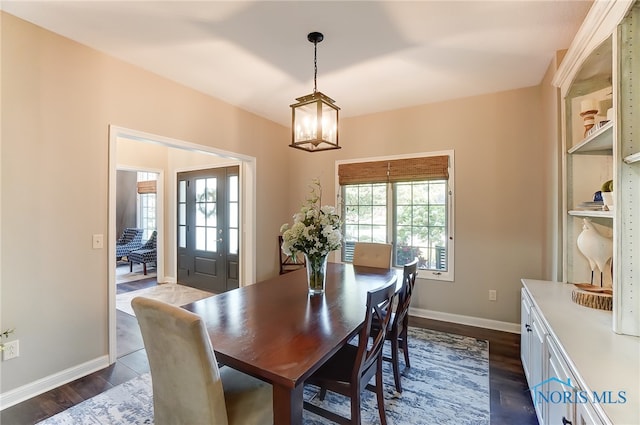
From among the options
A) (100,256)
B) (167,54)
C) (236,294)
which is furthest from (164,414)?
(167,54)

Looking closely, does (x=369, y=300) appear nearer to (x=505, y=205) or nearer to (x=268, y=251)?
(x=505, y=205)

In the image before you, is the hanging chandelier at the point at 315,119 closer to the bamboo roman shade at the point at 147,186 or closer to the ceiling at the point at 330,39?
the ceiling at the point at 330,39

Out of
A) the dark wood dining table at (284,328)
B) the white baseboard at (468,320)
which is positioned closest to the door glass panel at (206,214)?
the dark wood dining table at (284,328)

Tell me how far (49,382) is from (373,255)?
2.93 meters

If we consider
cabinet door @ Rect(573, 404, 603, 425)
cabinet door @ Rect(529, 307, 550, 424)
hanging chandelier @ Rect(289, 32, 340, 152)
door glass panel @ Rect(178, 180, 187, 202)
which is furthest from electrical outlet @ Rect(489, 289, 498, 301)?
door glass panel @ Rect(178, 180, 187, 202)

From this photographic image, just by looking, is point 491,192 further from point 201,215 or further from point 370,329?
point 201,215

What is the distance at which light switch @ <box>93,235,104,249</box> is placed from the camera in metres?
2.51

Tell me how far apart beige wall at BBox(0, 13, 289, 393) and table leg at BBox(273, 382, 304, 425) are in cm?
217

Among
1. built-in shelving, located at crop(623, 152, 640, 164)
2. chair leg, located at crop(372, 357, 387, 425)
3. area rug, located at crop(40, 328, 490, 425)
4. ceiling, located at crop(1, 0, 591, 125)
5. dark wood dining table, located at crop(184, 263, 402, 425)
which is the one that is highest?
ceiling, located at crop(1, 0, 591, 125)

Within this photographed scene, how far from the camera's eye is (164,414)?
1.33m

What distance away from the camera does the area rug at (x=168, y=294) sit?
431 cm

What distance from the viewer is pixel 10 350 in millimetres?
2062

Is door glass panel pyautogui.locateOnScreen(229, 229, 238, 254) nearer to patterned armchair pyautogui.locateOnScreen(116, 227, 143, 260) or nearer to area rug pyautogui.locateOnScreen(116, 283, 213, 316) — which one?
area rug pyautogui.locateOnScreen(116, 283, 213, 316)

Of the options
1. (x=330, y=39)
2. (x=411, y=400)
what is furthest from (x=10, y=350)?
(x=330, y=39)
